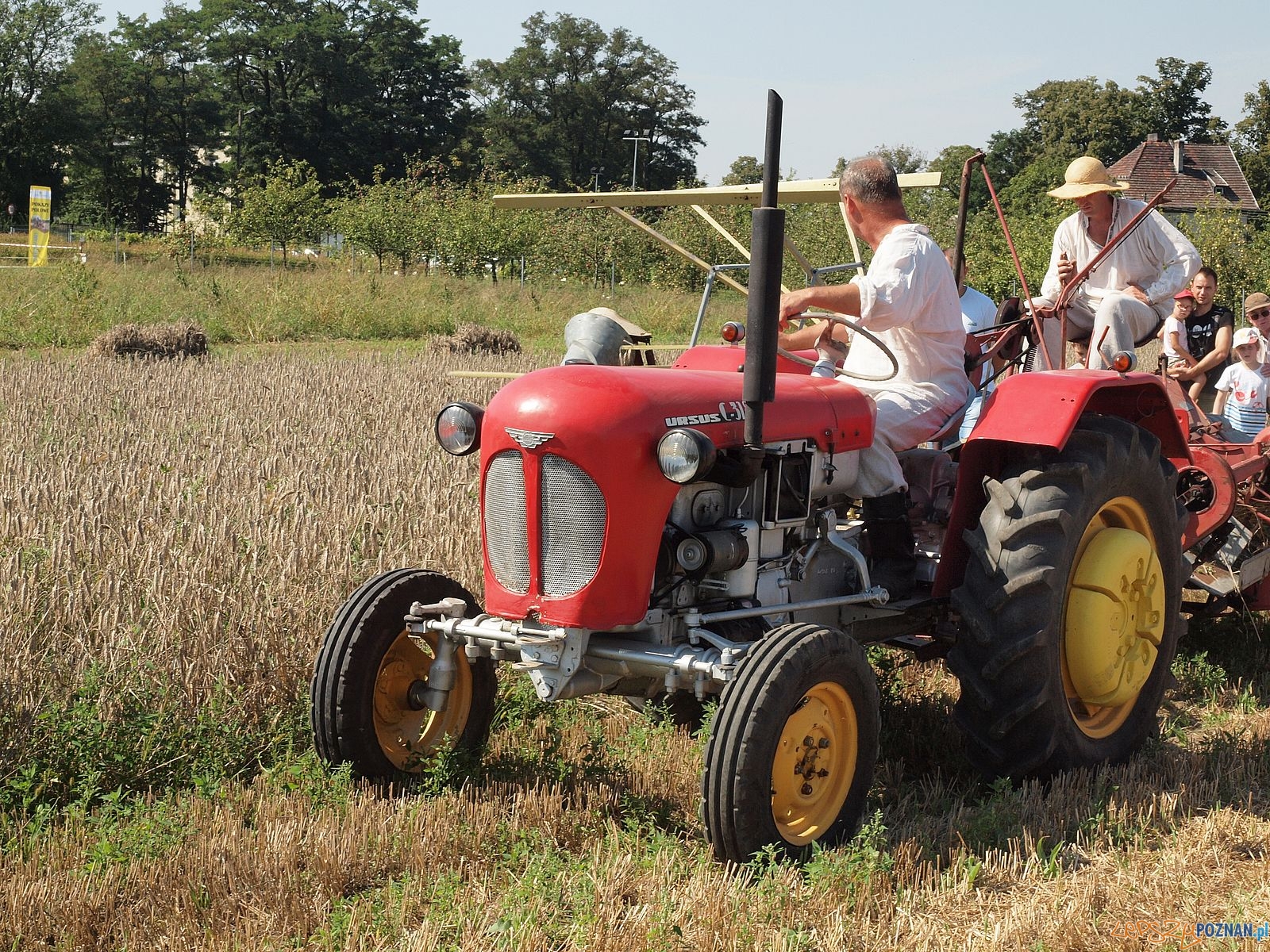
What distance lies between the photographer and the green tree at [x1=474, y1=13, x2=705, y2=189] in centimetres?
7500

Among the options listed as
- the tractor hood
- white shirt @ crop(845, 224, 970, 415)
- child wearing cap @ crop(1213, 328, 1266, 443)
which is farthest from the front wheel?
child wearing cap @ crop(1213, 328, 1266, 443)

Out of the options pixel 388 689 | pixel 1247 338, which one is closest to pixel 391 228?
pixel 1247 338

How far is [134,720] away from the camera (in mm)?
4176

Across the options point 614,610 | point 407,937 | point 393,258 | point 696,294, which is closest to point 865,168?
point 614,610

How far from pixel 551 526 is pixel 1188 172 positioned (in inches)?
2440

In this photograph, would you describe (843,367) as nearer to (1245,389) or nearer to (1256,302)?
(1245,389)

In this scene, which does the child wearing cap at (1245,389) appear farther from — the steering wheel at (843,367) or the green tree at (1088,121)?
the green tree at (1088,121)

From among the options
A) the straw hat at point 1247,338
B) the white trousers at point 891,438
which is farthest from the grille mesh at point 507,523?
the straw hat at point 1247,338

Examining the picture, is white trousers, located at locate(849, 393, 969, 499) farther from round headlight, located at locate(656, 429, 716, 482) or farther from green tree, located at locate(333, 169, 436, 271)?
green tree, located at locate(333, 169, 436, 271)

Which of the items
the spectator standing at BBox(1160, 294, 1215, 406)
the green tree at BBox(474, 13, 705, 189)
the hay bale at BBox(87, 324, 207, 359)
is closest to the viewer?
the spectator standing at BBox(1160, 294, 1215, 406)

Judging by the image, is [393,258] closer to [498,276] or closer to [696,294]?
[498,276]

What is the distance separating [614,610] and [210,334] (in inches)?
665

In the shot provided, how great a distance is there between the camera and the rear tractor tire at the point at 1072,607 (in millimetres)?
3832

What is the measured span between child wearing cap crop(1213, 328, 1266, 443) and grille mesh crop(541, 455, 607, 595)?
4968mm
